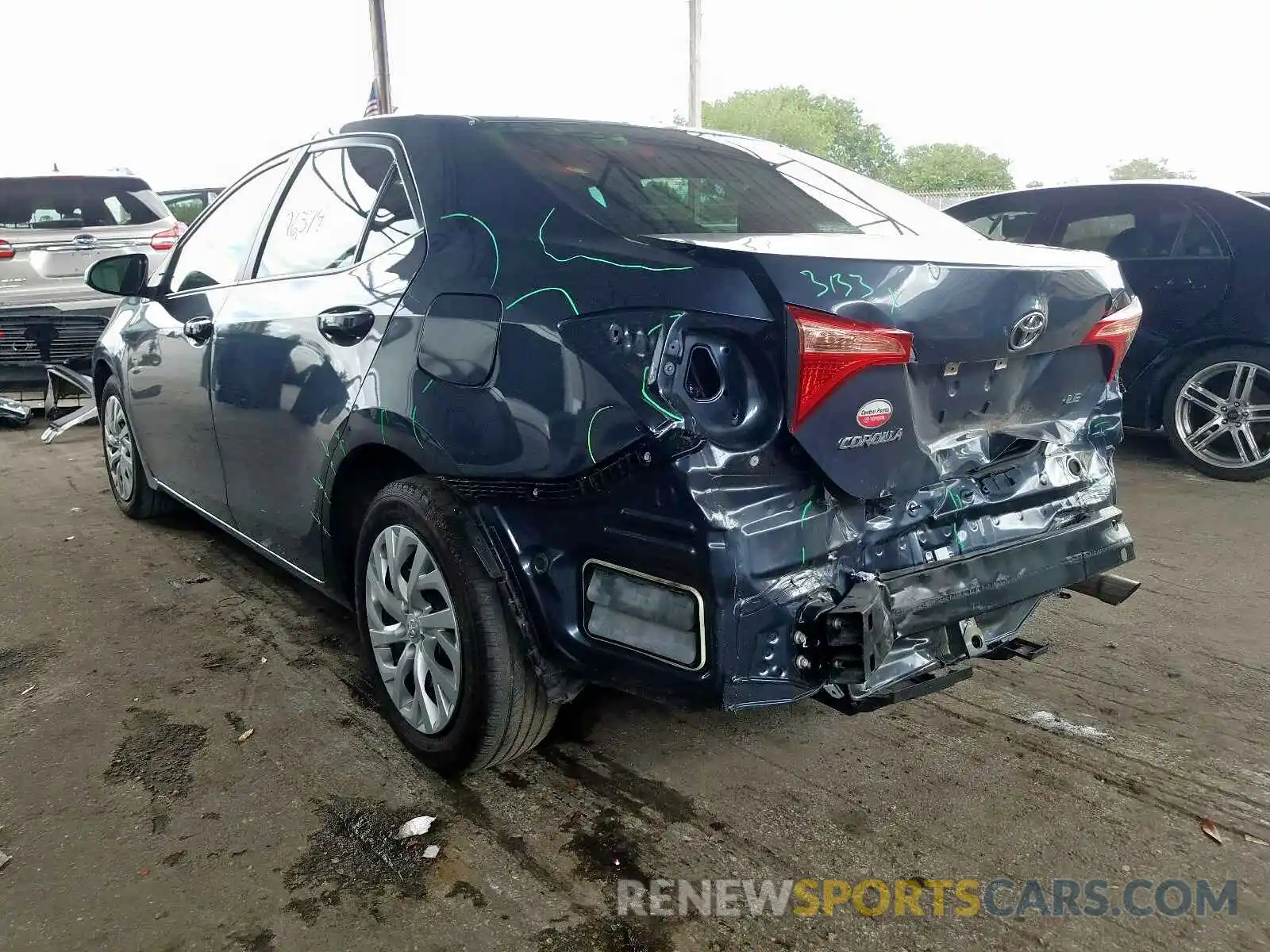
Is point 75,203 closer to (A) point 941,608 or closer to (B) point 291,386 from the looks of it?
(B) point 291,386

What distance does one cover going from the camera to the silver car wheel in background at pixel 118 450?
190 inches

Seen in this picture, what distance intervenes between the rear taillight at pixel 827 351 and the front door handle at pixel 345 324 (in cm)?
123

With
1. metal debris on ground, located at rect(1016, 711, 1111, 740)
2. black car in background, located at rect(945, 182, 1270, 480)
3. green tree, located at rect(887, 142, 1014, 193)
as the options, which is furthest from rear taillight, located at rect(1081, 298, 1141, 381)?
green tree, located at rect(887, 142, 1014, 193)

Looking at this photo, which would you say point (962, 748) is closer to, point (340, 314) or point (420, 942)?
point (420, 942)

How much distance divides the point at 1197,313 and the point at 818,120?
55.7 m

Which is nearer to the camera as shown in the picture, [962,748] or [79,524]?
[962,748]

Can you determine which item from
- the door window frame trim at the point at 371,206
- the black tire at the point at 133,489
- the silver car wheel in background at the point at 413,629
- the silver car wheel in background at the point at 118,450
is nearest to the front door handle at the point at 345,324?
the door window frame trim at the point at 371,206

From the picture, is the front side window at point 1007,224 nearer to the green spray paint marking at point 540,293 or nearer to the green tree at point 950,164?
the green spray paint marking at point 540,293

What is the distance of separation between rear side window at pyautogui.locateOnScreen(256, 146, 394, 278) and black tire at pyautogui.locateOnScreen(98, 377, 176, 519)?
184cm

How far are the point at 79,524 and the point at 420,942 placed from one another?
392 centimetres

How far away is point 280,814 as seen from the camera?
2.48m

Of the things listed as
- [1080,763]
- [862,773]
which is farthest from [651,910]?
[1080,763]

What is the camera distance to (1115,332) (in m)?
2.60

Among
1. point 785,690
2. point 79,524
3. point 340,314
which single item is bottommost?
point 79,524
